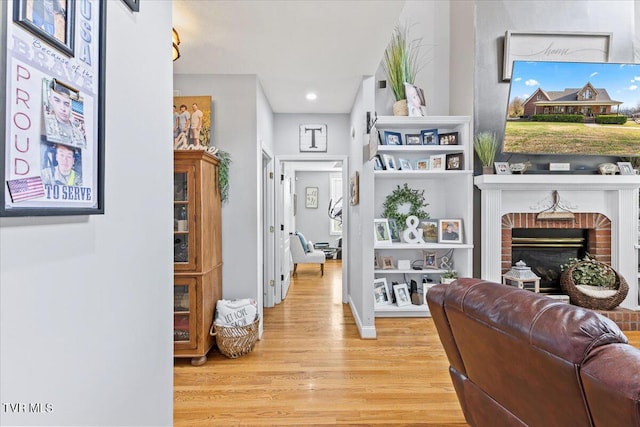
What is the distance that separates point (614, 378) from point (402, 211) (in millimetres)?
3590

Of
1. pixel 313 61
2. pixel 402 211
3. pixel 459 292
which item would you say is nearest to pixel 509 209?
pixel 402 211

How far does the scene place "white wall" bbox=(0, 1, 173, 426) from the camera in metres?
0.61

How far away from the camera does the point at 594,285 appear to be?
156 inches

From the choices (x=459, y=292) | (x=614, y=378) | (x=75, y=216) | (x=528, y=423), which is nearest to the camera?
(x=75, y=216)

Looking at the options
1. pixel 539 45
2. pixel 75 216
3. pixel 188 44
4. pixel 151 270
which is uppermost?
pixel 539 45

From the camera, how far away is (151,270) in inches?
44.4

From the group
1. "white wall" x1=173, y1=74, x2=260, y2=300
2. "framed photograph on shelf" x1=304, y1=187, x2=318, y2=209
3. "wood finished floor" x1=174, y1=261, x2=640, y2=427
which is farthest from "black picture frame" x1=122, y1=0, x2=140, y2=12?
"framed photograph on shelf" x1=304, y1=187, x2=318, y2=209

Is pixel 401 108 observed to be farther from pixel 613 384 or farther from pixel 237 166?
pixel 613 384

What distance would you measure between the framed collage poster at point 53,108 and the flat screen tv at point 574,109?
4115 mm

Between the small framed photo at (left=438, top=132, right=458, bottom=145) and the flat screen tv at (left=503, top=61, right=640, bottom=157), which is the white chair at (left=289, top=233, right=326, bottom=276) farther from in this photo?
the flat screen tv at (left=503, top=61, right=640, bottom=157)

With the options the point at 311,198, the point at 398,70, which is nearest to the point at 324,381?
the point at 398,70

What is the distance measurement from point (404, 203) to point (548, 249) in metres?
1.78

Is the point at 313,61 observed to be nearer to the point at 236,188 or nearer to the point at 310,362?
the point at 236,188

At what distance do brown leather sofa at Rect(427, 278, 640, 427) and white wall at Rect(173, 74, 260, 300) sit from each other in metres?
2.11
